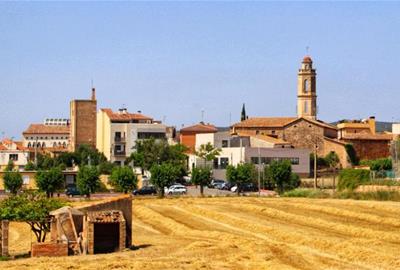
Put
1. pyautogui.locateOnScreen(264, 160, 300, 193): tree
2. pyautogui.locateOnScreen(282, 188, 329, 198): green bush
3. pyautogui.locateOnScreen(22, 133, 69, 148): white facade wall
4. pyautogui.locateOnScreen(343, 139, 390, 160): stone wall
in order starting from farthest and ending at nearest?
1. pyautogui.locateOnScreen(22, 133, 69, 148): white facade wall
2. pyautogui.locateOnScreen(343, 139, 390, 160): stone wall
3. pyautogui.locateOnScreen(264, 160, 300, 193): tree
4. pyautogui.locateOnScreen(282, 188, 329, 198): green bush

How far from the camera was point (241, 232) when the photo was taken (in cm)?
4450

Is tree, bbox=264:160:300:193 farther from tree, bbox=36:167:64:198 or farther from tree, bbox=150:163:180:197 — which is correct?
tree, bbox=36:167:64:198

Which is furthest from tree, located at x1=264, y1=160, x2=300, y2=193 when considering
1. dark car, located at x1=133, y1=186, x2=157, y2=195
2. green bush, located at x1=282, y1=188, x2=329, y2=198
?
dark car, located at x1=133, y1=186, x2=157, y2=195

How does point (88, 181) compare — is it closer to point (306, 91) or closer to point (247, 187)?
point (247, 187)

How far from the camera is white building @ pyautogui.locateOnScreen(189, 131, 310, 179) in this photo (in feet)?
349

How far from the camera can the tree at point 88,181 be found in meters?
84.4

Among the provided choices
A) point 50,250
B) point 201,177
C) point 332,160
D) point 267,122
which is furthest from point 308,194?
point 267,122

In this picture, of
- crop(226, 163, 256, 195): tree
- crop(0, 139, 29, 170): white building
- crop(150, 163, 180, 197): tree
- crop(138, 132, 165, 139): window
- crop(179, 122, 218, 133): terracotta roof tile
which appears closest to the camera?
crop(150, 163, 180, 197): tree

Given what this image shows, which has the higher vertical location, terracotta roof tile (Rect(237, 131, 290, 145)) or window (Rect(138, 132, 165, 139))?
window (Rect(138, 132, 165, 139))

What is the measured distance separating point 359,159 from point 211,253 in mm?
88109

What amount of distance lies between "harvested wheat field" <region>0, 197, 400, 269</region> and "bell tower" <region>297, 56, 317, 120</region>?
73363 mm

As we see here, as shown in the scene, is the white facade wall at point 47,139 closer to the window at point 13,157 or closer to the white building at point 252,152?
the window at point 13,157

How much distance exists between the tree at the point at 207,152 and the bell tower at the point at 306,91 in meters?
28.1

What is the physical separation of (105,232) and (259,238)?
7309 millimetres
